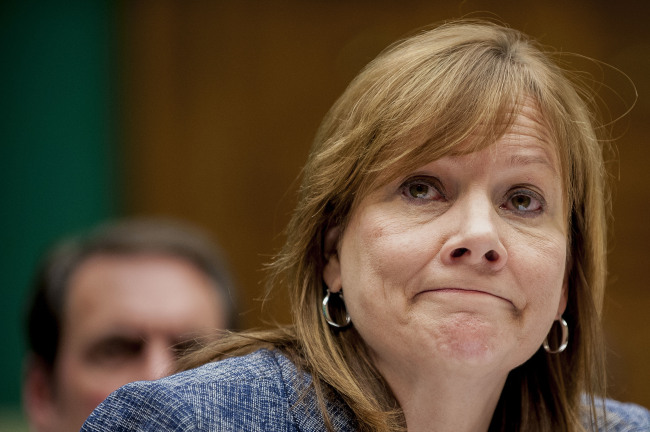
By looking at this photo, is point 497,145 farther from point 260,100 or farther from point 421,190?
point 260,100

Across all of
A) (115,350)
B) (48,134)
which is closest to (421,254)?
(115,350)

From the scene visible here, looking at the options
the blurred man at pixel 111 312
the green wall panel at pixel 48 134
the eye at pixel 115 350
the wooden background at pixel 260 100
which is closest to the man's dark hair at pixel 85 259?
the blurred man at pixel 111 312

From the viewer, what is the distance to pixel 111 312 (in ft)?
9.15

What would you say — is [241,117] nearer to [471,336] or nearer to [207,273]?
[207,273]

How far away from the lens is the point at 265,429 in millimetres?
1721

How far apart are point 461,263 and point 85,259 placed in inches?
62.3

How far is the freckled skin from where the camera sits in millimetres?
1699

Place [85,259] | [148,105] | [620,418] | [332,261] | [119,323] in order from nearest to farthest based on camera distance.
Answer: [332,261], [620,418], [119,323], [85,259], [148,105]

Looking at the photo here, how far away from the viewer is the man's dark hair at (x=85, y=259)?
9.56ft

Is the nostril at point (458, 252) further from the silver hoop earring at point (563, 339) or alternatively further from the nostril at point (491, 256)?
Answer: the silver hoop earring at point (563, 339)

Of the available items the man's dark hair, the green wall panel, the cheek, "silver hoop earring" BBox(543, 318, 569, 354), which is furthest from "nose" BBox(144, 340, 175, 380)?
the green wall panel

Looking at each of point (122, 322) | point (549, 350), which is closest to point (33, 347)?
point (122, 322)

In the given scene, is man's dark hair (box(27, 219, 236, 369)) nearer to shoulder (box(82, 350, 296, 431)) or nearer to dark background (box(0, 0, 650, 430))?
shoulder (box(82, 350, 296, 431))

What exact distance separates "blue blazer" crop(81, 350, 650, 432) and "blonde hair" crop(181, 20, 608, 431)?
0.04m
